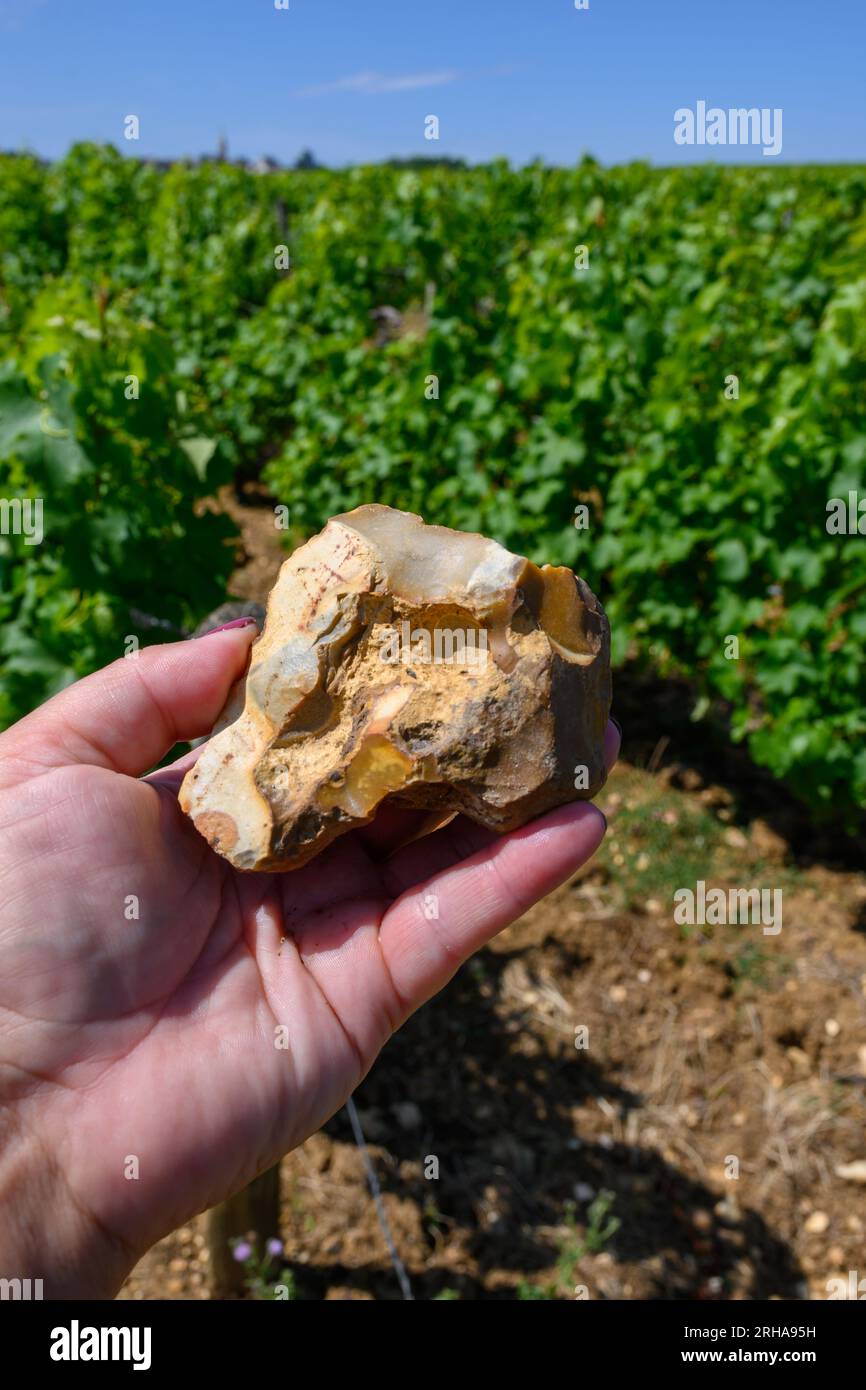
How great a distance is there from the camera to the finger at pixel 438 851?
230cm

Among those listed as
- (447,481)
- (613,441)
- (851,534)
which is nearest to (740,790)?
(851,534)

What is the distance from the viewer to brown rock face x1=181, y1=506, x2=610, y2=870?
205 centimetres

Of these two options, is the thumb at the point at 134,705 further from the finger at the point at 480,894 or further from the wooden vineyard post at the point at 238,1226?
the wooden vineyard post at the point at 238,1226

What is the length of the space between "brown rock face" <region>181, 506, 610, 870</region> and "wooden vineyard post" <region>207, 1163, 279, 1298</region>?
1443 mm

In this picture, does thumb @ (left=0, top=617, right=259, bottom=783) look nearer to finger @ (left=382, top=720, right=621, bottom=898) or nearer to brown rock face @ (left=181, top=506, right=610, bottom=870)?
brown rock face @ (left=181, top=506, right=610, bottom=870)

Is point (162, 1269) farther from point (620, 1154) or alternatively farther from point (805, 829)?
point (805, 829)

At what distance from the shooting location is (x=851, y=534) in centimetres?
431

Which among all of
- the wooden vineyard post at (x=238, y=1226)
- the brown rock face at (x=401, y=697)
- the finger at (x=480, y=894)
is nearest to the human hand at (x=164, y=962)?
the finger at (x=480, y=894)

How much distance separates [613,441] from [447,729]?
3.57m

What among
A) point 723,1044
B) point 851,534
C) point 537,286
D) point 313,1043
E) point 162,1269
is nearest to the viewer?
point 313,1043

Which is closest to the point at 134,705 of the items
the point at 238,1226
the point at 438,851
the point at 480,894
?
the point at 438,851

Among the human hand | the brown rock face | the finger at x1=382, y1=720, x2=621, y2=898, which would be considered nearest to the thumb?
the human hand

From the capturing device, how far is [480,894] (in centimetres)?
205

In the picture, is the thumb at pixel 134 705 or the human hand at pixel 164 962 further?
the thumb at pixel 134 705
